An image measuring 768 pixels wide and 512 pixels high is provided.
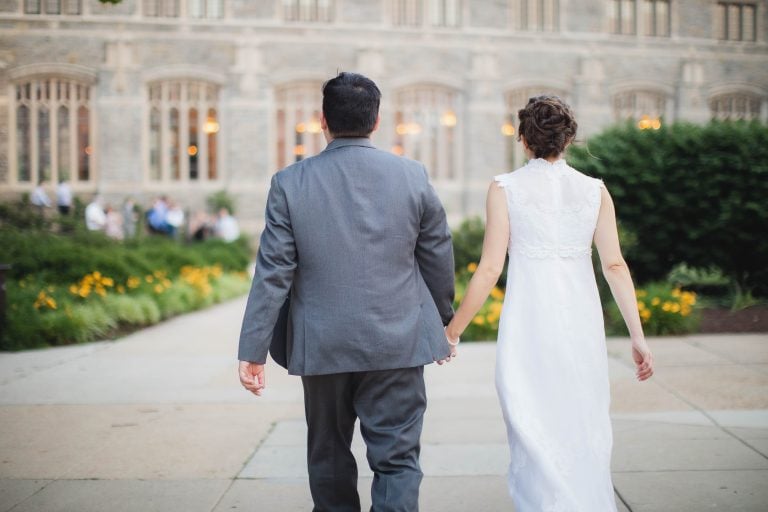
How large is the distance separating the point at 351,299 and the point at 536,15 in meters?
23.4

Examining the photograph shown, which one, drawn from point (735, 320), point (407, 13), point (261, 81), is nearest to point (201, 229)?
point (261, 81)

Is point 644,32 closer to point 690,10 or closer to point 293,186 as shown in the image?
point 690,10

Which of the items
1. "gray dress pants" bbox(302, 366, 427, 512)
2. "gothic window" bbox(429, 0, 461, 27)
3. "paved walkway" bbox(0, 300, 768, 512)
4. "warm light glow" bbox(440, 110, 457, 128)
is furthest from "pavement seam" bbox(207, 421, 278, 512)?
"gothic window" bbox(429, 0, 461, 27)

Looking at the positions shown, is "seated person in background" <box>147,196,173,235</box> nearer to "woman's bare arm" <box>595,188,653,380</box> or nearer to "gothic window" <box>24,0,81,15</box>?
"gothic window" <box>24,0,81,15</box>

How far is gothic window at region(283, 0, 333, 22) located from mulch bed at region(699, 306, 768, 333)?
53.9ft

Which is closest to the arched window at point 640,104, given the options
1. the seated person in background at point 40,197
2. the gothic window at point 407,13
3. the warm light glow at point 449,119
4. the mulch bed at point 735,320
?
the warm light glow at point 449,119

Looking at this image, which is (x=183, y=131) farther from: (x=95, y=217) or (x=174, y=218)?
(x=95, y=217)

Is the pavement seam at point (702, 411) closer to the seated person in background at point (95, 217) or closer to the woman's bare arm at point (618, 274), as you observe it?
the woman's bare arm at point (618, 274)

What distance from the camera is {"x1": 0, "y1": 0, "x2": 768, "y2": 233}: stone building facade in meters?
22.5

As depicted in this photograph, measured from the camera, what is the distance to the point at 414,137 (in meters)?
24.0

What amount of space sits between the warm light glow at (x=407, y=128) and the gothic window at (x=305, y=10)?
3.72 metres

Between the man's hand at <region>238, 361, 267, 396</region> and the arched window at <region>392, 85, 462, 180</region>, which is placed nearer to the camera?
the man's hand at <region>238, 361, 267, 396</region>

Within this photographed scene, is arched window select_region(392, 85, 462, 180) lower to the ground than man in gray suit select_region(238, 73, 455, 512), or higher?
higher

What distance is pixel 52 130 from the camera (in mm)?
22688
